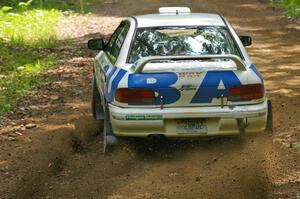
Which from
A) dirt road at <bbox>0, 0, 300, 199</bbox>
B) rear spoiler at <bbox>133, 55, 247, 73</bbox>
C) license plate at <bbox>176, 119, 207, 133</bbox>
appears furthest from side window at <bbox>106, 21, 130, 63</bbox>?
license plate at <bbox>176, 119, 207, 133</bbox>

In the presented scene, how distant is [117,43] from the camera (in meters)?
6.78

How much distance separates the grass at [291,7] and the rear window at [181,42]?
12068 millimetres

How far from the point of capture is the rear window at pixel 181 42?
621cm

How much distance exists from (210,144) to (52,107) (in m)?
3.36

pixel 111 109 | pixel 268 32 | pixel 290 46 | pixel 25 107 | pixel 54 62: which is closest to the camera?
pixel 111 109

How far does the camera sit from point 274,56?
41.7 ft

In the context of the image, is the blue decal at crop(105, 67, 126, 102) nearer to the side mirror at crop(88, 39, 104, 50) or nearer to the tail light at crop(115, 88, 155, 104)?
the tail light at crop(115, 88, 155, 104)

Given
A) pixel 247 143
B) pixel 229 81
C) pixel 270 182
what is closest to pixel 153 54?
pixel 229 81

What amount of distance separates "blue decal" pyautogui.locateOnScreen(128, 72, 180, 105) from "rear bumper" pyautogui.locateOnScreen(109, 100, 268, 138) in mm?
132

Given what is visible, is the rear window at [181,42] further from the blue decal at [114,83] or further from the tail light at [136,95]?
the tail light at [136,95]

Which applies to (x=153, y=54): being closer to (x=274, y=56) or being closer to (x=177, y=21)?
(x=177, y=21)

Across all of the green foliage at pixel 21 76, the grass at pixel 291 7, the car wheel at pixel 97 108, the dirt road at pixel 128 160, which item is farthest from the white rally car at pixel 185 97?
the grass at pixel 291 7

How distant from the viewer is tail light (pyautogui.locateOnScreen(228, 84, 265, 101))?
18.6 feet

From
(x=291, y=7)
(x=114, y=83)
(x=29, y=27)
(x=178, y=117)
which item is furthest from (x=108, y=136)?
(x=291, y=7)
